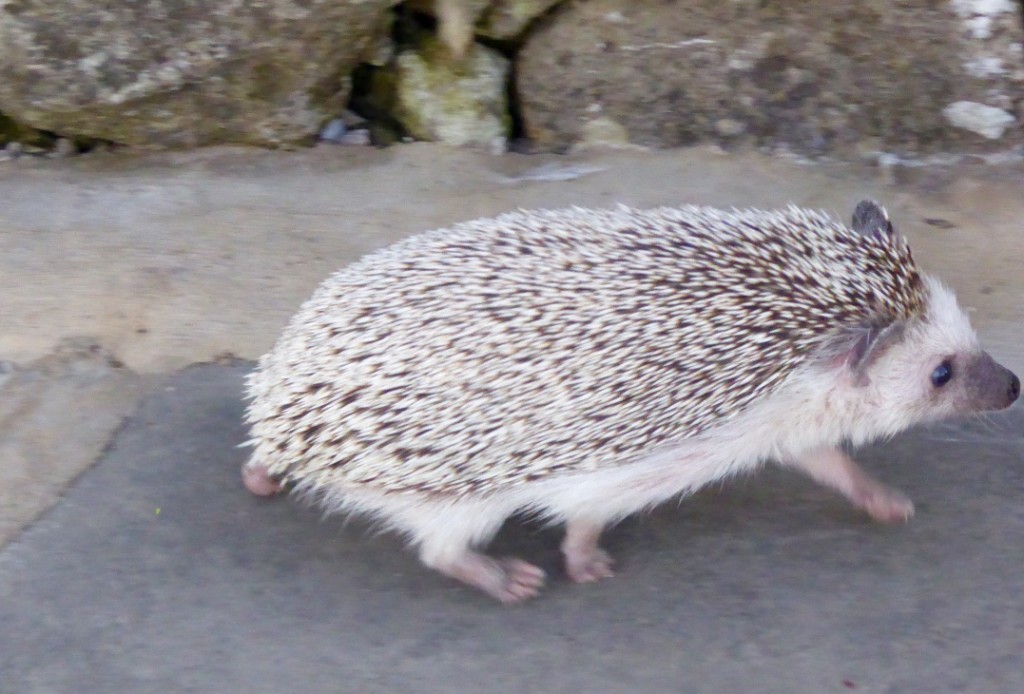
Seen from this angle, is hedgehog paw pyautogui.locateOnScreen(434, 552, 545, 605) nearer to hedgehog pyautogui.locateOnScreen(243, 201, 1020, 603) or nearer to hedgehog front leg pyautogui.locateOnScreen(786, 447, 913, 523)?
hedgehog pyautogui.locateOnScreen(243, 201, 1020, 603)

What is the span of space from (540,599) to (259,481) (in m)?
0.91

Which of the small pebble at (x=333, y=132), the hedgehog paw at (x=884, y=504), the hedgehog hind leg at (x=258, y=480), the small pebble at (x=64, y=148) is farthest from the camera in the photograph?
the small pebble at (x=333, y=132)

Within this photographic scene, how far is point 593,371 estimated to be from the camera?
8.61 ft

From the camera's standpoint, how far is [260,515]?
3123 millimetres

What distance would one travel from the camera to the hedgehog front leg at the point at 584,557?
113 inches

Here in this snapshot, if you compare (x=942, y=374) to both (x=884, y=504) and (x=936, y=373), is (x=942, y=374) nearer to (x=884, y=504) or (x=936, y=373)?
(x=936, y=373)

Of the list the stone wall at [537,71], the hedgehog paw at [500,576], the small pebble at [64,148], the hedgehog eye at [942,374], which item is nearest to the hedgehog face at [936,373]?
the hedgehog eye at [942,374]

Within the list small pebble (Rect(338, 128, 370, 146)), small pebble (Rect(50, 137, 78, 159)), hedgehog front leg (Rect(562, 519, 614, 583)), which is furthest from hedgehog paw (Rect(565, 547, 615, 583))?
small pebble (Rect(50, 137, 78, 159))

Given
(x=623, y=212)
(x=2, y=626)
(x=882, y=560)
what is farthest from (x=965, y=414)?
(x=2, y=626)

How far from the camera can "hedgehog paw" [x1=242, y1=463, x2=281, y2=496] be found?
3.11 metres

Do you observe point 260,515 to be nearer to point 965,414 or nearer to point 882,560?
point 882,560

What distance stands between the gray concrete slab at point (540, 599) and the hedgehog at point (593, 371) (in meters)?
0.15

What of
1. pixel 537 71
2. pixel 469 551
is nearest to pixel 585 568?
pixel 469 551

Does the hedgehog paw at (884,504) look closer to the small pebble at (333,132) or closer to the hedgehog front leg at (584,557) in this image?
the hedgehog front leg at (584,557)
